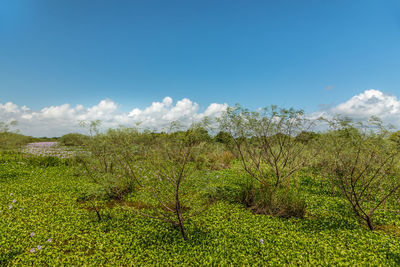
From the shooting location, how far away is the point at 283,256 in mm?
3916

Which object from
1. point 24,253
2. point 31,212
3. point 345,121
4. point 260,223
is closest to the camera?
point 24,253

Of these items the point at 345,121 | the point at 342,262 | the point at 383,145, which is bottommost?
the point at 342,262

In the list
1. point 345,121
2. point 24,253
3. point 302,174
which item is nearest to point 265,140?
point 345,121

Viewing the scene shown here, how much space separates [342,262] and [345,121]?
3.69 metres

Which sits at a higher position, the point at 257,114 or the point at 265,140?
the point at 257,114

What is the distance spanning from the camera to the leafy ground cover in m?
3.91

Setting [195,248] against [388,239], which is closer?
[195,248]

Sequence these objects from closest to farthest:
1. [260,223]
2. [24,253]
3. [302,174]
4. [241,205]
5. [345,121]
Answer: [24,253]
[260,223]
[345,121]
[241,205]
[302,174]

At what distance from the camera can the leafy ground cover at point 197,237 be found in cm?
391

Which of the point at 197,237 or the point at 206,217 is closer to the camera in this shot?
the point at 197,237

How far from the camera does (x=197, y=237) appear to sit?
4566 mm

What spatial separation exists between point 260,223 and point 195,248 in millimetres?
2038

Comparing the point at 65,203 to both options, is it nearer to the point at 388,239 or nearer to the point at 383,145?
the point at 388,239

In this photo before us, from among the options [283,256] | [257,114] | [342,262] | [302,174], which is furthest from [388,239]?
[302,174]
